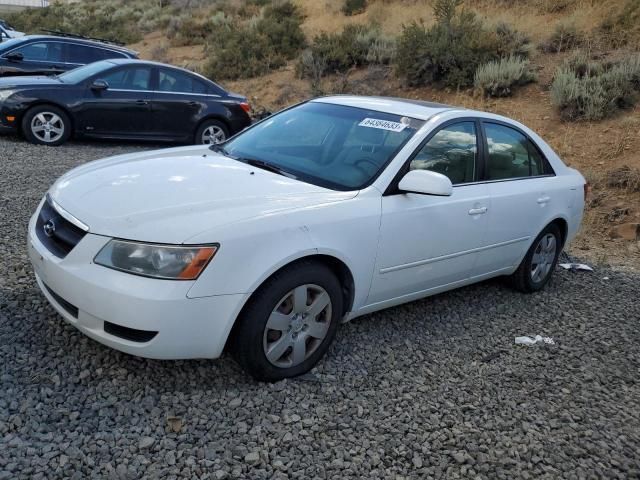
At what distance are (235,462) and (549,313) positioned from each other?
3.28m

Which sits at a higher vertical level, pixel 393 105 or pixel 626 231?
pixel 393 105

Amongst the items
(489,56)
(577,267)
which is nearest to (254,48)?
(489,56)

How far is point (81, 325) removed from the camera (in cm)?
326

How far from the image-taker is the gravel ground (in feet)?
9.49

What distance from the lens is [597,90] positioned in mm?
11492

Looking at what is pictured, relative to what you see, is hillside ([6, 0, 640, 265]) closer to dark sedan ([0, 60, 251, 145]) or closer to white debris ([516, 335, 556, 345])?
white debris ([516, 335, 556, 345])

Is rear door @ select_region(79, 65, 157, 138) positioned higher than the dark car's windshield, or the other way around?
the dark car's windshield

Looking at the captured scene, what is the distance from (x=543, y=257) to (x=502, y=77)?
27.4ft

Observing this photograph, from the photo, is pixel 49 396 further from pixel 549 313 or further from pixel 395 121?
pixel 549 313

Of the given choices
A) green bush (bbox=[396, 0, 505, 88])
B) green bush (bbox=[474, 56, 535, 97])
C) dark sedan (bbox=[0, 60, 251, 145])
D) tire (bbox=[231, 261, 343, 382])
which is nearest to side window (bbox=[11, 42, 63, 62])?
dark sedan (bbox=[0, 60, 251, 145])

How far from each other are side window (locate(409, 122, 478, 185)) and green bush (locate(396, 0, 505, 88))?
377 inches

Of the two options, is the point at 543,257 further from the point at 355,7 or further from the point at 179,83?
the point at 355,7

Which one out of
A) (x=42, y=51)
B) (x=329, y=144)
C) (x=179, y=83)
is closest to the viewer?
(x=329, y=144)

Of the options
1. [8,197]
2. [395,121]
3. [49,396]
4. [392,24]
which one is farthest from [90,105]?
[392,24]
